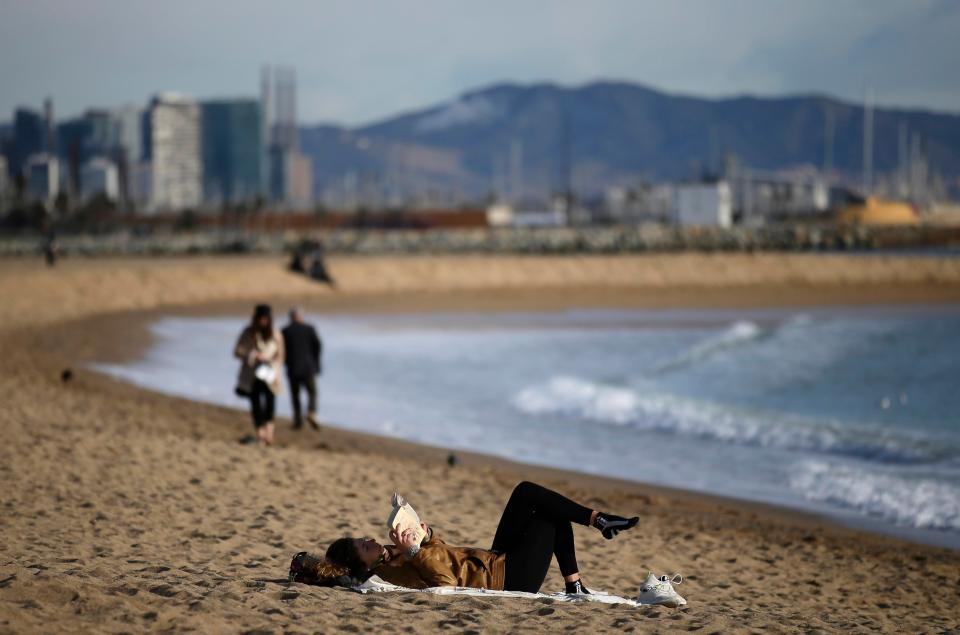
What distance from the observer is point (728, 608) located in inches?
267

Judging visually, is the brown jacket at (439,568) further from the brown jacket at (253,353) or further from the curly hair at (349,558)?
the brown jacket at (253,353)

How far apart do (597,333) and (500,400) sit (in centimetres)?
1237

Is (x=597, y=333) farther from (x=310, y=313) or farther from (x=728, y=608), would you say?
(x=728, y=608)

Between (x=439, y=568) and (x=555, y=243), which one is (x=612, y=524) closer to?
(x=439, y=568)

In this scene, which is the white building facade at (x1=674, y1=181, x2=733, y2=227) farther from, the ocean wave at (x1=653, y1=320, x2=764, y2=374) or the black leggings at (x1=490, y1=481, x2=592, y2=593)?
the black leggings at (x1=490, y1=481, x2=592, y2=593)

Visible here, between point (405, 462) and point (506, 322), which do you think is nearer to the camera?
point (405, 462)

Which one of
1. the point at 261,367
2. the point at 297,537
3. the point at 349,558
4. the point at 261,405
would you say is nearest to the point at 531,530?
the point at 349,558

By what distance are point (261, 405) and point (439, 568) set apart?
6221mm

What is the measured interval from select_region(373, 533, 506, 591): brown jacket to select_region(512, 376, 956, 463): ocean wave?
8592 mm

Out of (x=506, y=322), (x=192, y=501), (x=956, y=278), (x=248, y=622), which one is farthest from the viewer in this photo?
(x=956, y=278)

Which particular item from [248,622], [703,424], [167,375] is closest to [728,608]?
[248,622]

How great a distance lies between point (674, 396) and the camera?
62.2ft

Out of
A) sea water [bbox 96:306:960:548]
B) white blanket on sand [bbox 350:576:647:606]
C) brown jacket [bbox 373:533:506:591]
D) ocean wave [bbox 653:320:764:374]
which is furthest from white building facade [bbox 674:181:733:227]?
brown jacket [bbox 373:533:506:591]

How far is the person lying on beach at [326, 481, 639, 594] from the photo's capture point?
20.0 ft
